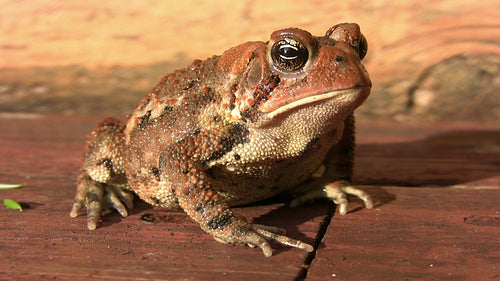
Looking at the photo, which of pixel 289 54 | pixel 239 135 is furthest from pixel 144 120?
pixel 289 54

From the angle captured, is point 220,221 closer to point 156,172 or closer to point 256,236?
point 256,236

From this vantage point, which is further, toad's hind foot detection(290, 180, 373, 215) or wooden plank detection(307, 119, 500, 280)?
toad's hind foot detection(290, 180, 373, 215)

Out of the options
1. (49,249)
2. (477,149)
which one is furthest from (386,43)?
(49,249)

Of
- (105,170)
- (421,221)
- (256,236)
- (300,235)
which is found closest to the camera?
(256,236)

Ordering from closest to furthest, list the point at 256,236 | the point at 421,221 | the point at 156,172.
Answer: the point at 256,236 → the point at 421,221 → the point at 156,172

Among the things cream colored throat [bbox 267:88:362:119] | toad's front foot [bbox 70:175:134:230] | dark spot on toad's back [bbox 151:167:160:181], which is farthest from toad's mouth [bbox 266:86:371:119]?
toad's front foot [bbox 70:175:134:230]

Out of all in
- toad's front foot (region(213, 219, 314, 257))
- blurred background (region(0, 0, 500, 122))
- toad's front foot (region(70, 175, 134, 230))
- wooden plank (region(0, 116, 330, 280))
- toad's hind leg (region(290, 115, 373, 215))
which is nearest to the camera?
wooden plank (region(0, 116, 330, 280))

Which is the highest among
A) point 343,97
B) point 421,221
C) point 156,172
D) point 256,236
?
point 343,97

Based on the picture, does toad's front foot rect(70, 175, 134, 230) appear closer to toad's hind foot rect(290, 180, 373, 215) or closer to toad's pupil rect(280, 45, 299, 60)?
toad's hind foot rect(290, 180, 373, 215)
